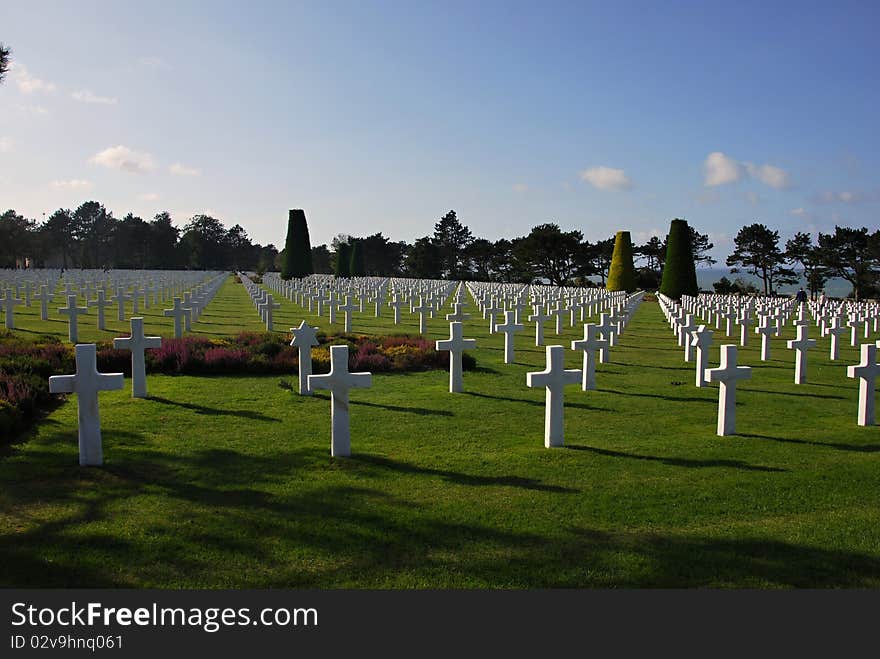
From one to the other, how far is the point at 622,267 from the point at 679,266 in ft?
22.9

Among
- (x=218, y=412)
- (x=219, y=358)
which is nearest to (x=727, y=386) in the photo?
(x=218, y=412)

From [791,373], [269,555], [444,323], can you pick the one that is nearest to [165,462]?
[269,555]

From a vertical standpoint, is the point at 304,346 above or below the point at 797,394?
above

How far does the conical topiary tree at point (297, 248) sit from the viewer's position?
4866 cm

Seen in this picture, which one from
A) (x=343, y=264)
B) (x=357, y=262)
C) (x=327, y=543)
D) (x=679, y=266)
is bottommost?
(x=327, y=543)

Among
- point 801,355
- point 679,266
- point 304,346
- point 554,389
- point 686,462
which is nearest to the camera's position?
point 686,462

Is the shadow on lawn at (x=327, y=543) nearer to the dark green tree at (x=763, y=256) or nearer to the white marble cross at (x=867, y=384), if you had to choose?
the white marble cross at (x=867, y=384)

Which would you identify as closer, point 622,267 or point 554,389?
point 554,389

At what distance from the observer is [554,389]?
21.6 ft

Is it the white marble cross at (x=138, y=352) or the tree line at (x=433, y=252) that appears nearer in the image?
the white marble cross at (x=138, y=352)

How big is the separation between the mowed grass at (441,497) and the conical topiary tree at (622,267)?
37.3 meters

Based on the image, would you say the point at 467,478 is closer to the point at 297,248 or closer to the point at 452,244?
the point at 297,248

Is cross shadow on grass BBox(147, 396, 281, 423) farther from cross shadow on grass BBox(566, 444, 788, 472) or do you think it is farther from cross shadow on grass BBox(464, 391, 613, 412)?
cross shadow on grass BBox(566, 444, 788, 472)

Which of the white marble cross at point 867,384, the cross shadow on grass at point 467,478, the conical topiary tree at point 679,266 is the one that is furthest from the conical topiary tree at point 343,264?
the cross shadow on grass at point 467,478
